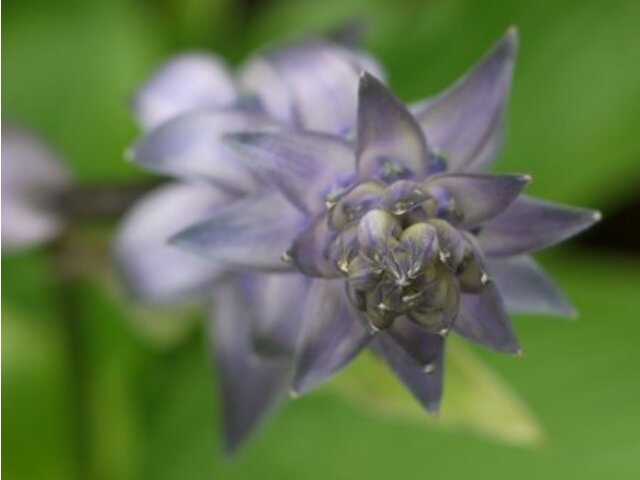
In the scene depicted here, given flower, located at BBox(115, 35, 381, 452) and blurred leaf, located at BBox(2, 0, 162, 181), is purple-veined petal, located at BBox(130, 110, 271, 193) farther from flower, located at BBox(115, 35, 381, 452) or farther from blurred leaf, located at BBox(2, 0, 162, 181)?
blurred leaf, located at BBox(2, 0, 162, 181)

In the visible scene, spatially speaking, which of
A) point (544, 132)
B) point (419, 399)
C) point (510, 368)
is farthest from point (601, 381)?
point (419, 399)

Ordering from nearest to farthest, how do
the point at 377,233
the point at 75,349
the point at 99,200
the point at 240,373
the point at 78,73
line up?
the point at 377,233, the point at 240,373, the point at 99,200, the point at 75,349, the point at 78,73

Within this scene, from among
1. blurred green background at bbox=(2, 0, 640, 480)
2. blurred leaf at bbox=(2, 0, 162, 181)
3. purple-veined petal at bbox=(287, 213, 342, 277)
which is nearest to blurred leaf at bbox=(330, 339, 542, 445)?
blurred green background at bbox=(2, 0, 640, 480)

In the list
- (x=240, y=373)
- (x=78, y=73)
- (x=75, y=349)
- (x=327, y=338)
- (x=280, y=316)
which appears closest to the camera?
(x=327, y=338)

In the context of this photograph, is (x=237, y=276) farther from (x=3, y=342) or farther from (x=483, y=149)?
(x=3, y=342)

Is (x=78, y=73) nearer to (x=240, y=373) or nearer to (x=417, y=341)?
(x=240, y=373)

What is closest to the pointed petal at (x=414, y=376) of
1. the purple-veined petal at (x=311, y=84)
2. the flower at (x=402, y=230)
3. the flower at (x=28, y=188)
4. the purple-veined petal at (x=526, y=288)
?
the flower at (x=402, y=230)

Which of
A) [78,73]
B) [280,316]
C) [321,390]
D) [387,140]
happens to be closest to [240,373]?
[280,316]

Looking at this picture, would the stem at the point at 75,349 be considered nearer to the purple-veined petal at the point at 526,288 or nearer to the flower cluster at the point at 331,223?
the flower cluster at the point at 331,223
